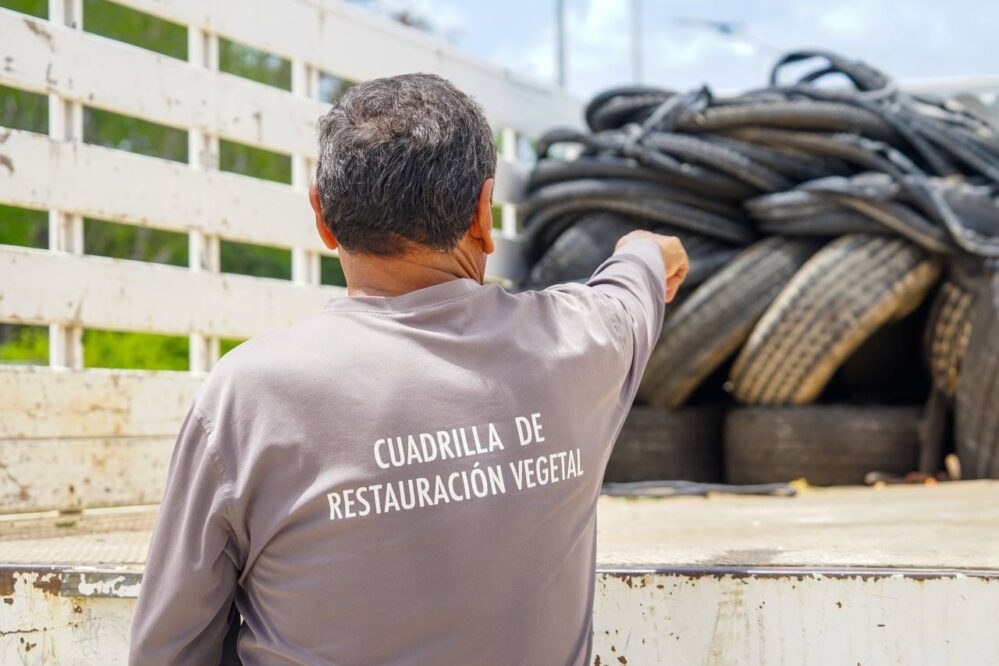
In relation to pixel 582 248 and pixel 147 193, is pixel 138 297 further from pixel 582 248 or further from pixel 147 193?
pixel 582 248

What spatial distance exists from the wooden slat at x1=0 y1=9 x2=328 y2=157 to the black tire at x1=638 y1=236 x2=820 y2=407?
1.13m

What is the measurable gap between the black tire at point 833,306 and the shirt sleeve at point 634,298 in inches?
66.4

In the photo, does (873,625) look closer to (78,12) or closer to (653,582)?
(653,582)

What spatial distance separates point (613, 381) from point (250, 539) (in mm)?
441

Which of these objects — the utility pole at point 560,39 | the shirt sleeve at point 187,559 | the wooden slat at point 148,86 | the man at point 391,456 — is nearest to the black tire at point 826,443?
the wooden slat at point 148,86

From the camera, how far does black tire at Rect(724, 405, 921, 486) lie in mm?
3203

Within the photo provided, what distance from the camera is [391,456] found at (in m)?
1.15

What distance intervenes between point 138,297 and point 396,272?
1.37 metres

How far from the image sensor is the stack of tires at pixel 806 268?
10.1ft

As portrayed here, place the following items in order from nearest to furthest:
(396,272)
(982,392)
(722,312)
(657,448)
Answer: (396,272), (982,392), (722,312), (657,448)

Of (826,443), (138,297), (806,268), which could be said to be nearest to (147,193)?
(138,297)

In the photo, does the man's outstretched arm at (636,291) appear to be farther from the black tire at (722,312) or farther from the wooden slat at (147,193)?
the black tire at (722,312)

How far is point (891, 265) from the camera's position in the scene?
312 centimetres

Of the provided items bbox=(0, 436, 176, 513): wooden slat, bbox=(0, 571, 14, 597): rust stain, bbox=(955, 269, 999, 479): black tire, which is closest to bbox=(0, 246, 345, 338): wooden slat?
bbox=(0, 436, 176, 513): wooden slat
